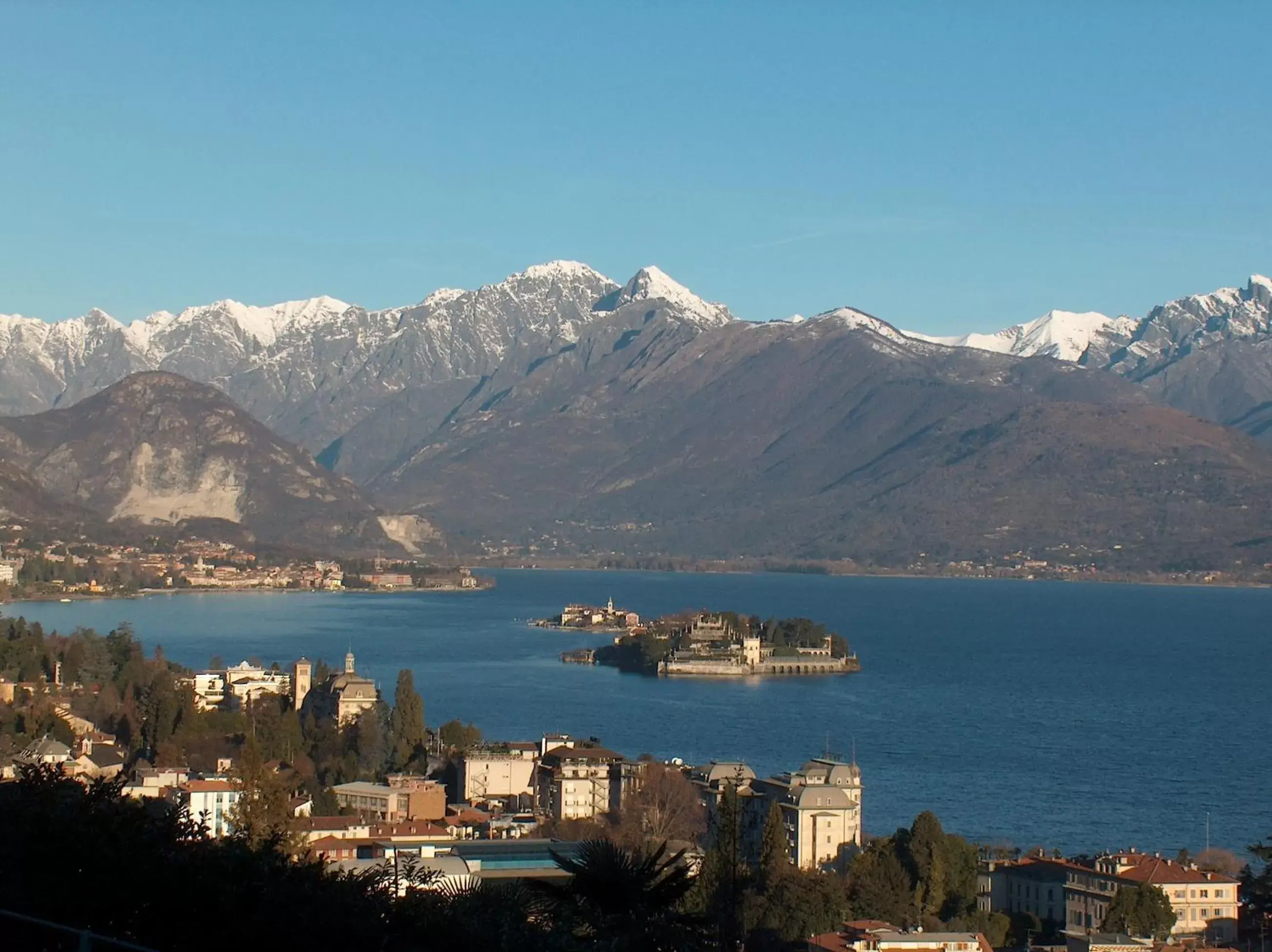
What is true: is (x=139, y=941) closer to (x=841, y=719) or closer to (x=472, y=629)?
(x=841, y=719)

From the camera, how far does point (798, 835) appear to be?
26.2m

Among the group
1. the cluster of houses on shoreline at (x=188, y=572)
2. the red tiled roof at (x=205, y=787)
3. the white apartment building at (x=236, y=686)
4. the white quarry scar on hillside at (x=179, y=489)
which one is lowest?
the red tiled roof at (x=205, y=787)

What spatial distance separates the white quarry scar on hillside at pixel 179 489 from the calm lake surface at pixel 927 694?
33742 mm

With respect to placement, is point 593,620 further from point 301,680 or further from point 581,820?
point 581,820

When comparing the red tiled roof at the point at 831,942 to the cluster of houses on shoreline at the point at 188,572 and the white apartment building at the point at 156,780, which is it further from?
the cluster of houses on shoreline at the point at 188,572

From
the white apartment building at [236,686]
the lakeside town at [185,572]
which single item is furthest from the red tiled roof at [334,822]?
the lakeside town at [185,572]

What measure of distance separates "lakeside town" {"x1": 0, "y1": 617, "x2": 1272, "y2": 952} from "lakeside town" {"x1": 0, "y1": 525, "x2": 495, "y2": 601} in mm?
56911

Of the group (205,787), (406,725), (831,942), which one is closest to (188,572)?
(406,725)

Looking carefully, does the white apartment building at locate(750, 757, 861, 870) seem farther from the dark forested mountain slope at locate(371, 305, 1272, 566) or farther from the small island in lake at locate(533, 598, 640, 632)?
the dark forested mountain slope at locate(371, 305, 1272, 566)

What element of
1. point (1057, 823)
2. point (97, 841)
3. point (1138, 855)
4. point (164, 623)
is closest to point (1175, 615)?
point (164, 623)

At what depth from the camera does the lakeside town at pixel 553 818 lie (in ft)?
63.0

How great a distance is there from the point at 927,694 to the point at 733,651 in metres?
14.0

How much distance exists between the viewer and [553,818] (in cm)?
2842

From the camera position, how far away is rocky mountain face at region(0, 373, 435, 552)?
14112 centimetres
